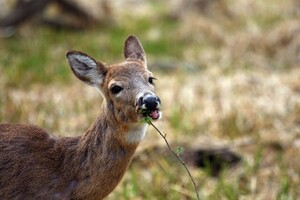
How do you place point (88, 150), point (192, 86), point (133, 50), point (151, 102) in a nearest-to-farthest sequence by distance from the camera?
1. point (151, 102)
2. point (88, 150)
3. point (133, 50)
4. point (192, 86)

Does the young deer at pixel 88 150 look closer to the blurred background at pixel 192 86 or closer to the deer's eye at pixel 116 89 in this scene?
the deer's eye at pixel 116 89

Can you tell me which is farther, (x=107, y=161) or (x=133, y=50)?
(x=133, y=50)

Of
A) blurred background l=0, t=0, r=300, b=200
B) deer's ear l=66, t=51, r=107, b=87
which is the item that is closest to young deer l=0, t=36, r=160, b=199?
deer's ear l=66, t=51, r=107, b=87

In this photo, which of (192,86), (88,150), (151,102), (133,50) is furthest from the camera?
(192,86)

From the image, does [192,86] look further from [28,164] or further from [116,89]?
[28,164]

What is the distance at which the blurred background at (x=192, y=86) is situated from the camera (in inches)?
282

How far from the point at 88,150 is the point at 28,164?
0.40m

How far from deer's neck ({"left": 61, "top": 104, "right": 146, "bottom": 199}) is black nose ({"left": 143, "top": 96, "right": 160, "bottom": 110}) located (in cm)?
30

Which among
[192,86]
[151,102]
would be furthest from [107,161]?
[192,86]

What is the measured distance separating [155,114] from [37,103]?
4.65m

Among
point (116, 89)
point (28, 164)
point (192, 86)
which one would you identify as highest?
point (116, 89)

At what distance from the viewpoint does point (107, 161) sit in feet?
15.7

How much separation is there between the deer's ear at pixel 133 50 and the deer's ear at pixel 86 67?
33 cm

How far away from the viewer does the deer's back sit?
186 inches
